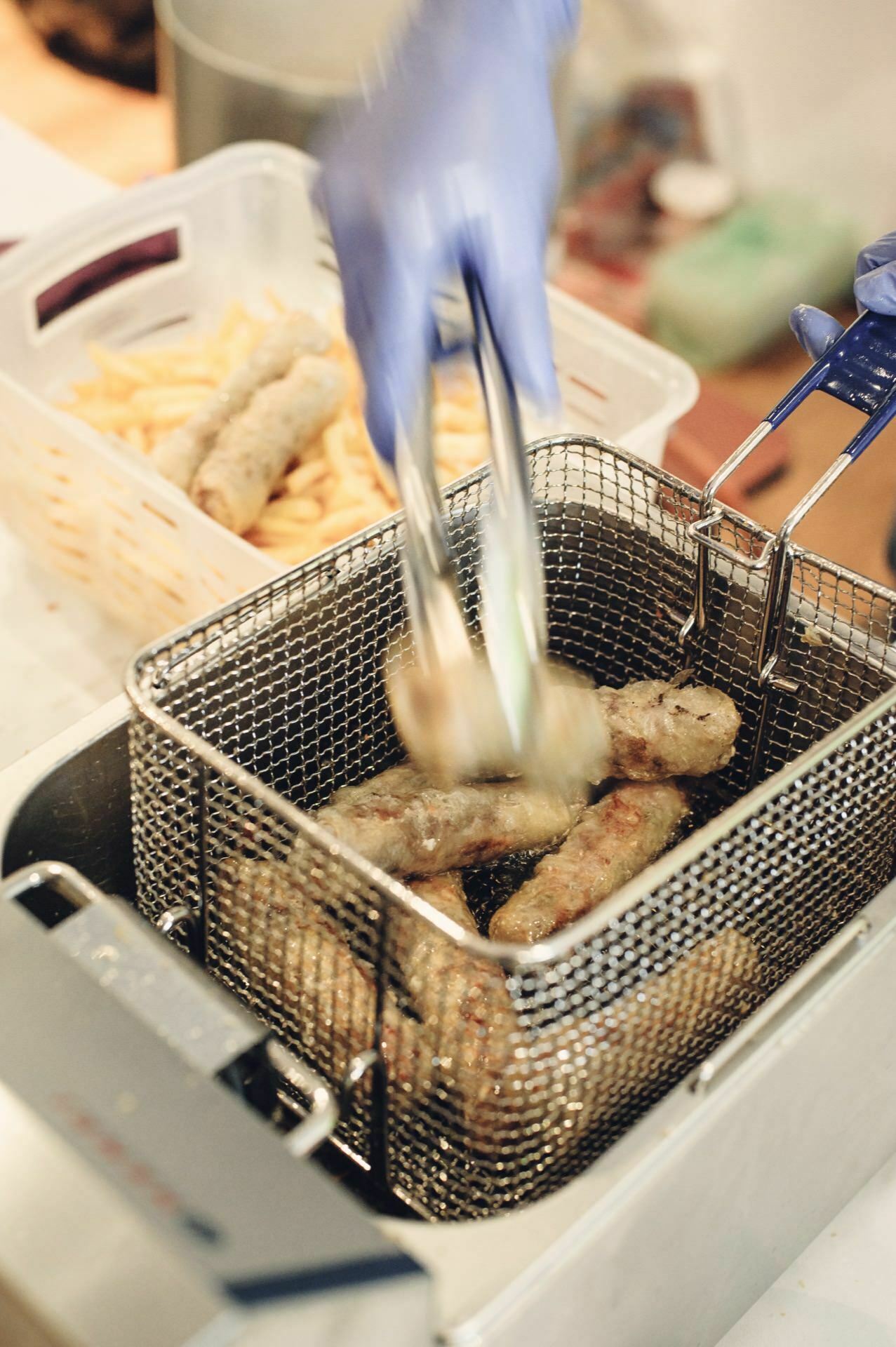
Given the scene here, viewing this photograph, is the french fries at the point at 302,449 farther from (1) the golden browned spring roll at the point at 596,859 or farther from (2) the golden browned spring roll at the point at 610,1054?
(2) the golden browned spring roll at the point at 610,1054

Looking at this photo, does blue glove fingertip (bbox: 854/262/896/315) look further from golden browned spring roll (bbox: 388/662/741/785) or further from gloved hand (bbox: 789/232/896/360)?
golden browned spring roll (bbox: 388/662/741/785)

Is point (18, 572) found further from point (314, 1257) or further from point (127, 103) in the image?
point (127, 103)

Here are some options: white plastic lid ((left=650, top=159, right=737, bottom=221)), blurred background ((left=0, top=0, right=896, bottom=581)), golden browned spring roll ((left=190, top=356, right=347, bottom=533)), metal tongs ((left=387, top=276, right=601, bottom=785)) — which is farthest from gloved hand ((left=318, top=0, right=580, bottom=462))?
white plastic lid ((left=650, top=159, right=737, bottom=221))

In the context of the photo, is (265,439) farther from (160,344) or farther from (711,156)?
(711,156)

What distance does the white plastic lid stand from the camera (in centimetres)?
357

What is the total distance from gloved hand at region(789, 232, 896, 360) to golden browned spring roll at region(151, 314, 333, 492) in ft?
2.32

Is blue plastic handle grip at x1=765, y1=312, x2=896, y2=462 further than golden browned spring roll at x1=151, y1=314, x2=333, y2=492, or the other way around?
golden browned spring roll at x1=151, y1=314, x2=333, y2=492

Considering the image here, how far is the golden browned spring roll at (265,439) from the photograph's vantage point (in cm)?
142

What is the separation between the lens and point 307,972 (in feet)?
2.81

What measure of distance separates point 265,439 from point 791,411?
0.69 m

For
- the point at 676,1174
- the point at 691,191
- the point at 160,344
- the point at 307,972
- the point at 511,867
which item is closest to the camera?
the point at 676,1174

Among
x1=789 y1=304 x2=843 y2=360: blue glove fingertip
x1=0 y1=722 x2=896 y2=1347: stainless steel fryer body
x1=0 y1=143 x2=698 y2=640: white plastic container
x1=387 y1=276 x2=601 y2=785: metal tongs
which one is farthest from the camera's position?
x1=0 y1=143 x2=698 y2=640: white plastic container

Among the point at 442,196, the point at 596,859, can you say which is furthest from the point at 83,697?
the point at 442,196

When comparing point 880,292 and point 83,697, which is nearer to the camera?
point 880,292
